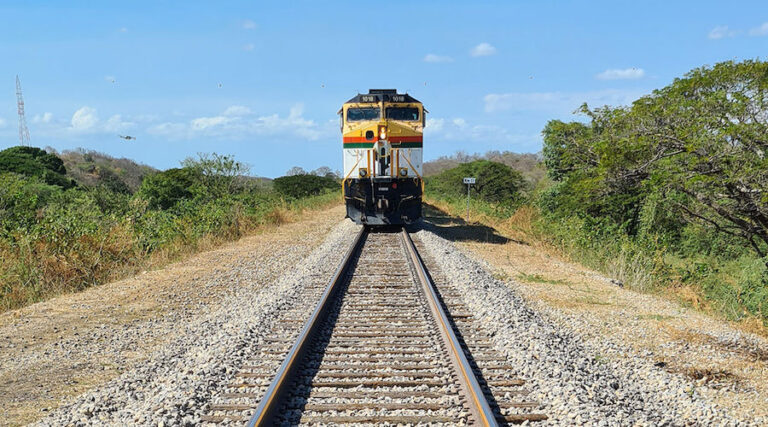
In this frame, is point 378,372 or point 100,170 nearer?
point 378,372

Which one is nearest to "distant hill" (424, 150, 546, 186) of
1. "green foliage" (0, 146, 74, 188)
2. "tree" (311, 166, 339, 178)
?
"tree" (311, 166, 339, 178)

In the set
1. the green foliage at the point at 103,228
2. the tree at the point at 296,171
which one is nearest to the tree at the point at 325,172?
the tree at the point at 296,171

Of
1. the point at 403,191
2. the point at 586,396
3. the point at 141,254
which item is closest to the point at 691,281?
the point at 403,191

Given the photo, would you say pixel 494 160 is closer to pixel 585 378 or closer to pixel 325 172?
pixel 325 172

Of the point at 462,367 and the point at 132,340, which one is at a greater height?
the point at 462,367

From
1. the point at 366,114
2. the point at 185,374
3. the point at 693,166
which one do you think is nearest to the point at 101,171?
the point at 366,114

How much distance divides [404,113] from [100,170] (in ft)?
126

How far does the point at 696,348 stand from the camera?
244 inches

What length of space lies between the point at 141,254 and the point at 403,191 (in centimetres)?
688

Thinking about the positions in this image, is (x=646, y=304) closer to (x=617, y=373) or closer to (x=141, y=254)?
(x=617, y=373)

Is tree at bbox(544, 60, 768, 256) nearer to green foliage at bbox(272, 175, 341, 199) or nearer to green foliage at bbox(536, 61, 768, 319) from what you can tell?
green foliage at bbox(536, 61, 768, 319)

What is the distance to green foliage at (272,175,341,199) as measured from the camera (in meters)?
48.3

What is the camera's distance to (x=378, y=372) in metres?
5.01

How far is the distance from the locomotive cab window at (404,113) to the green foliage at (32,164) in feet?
62.1
